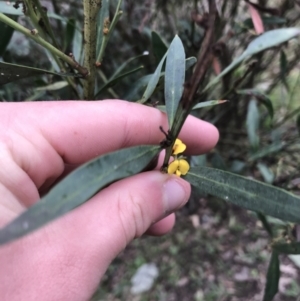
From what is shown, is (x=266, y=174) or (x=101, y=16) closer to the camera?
(x=101, y=16)

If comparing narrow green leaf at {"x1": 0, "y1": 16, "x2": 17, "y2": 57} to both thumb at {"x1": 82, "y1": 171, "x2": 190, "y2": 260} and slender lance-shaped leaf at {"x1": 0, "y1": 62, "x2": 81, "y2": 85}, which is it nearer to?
slender lance-shaped leaf at {"x1": 0, "y1": 62, "x2": 81, "y2": 85}

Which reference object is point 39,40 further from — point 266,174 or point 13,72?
point 266,174

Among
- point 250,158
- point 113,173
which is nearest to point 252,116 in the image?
point 250,158

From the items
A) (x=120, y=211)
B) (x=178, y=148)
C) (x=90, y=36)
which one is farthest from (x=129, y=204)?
(x=90, y=36)

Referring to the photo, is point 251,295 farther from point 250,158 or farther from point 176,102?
point 176,102

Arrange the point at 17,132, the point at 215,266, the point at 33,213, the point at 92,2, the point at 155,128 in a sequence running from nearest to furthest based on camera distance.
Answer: the point at 33,213 < the point at 92,2 < the point at 17,132 < the point at 155,128 < the point at 215,266

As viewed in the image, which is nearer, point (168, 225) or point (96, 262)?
point (96, 262)
